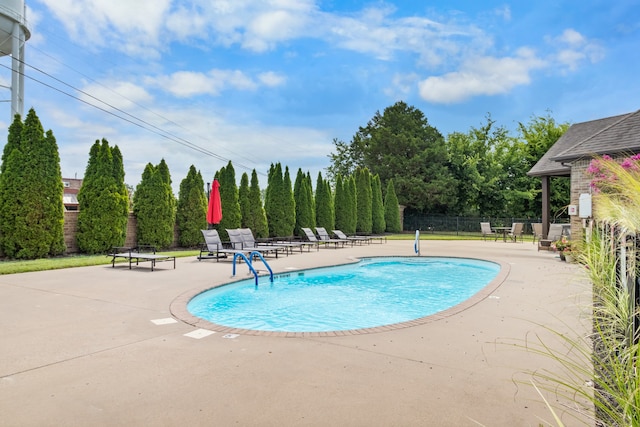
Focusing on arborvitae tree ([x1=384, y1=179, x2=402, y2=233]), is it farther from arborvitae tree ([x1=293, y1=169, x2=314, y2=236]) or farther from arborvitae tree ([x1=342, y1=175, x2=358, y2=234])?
arborvitae tree ([x1=293, y1=169, x2=314, y2=236])

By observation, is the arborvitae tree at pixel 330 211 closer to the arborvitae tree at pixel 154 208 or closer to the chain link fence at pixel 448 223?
the arborvitae tree at pixel 154 208

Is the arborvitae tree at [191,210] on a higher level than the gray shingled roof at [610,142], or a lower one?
lower

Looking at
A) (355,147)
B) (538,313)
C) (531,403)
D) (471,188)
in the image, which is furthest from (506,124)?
(531,403)

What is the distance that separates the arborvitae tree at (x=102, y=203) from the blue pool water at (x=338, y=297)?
24.2ft

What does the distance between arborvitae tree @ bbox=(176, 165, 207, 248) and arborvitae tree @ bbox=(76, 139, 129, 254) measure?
2.40m

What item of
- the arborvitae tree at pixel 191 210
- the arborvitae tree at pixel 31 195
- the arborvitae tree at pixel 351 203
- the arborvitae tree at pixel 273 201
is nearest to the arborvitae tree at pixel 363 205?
the arborvitae tree at pixel 351 203

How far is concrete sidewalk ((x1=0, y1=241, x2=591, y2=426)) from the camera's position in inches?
98.7

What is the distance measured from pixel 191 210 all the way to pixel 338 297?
9810 millimetres

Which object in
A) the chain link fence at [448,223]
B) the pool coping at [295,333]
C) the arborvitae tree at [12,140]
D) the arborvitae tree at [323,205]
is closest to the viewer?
the pool coping at [295,333]

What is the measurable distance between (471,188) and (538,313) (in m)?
28.4

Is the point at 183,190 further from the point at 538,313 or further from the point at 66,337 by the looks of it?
the point at 538,313

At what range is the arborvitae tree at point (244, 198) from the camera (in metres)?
18.0

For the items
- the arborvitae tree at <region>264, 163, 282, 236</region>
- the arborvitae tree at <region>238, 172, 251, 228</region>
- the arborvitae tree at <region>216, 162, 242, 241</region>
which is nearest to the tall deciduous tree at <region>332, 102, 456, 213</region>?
the arborvitae tree at <region>264, 163, 282, 236</region>

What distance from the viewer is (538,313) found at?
212 inches
